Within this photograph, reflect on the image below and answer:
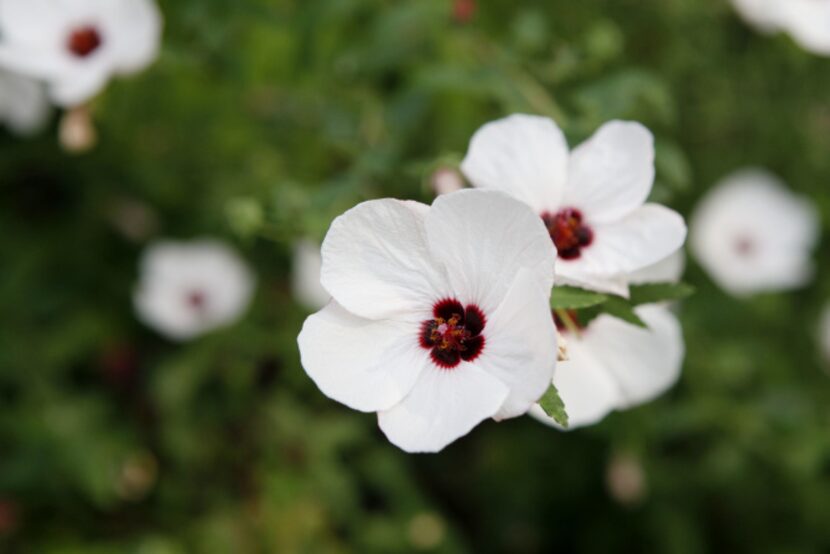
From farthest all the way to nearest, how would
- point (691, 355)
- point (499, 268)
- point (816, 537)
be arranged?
point (816, 537) → point (691, 355) → point (499, 268)

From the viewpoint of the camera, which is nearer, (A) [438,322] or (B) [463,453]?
(A) [438,322]

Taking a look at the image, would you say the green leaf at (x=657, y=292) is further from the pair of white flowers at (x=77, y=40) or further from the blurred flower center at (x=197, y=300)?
the blurred flower center at (x=197, y=300)

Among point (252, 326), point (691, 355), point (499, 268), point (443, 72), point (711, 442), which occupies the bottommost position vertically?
point (711, 442)

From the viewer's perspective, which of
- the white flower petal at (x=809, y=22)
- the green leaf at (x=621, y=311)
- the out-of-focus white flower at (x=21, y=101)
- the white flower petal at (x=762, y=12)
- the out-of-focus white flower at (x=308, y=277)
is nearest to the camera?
the green leaf at (x=621, y=311)

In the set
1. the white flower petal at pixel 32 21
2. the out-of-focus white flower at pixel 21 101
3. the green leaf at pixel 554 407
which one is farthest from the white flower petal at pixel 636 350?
the out-of-focus white flower at pixel 21 101

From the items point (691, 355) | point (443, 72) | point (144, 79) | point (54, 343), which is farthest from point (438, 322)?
point (54, 343)

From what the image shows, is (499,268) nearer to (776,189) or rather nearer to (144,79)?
(144,79)

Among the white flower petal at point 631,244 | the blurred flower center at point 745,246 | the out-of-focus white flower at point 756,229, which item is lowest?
the blurred flower center at point 745,246

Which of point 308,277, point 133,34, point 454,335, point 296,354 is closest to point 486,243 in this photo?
point 454,335
